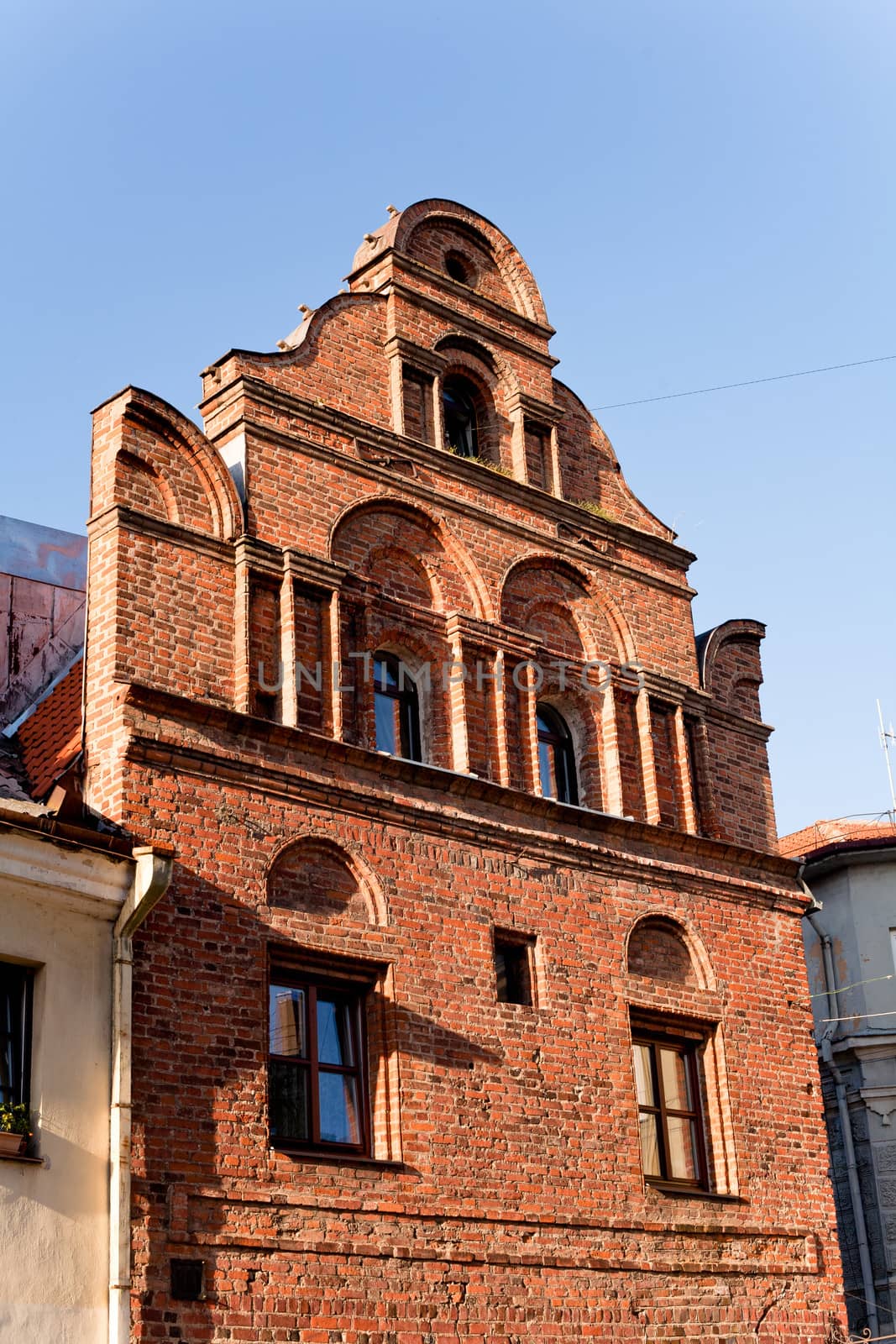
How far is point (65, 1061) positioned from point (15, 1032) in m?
0.39

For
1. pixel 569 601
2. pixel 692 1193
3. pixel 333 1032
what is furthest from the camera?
pixel 569 601

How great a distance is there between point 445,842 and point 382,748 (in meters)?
1.11

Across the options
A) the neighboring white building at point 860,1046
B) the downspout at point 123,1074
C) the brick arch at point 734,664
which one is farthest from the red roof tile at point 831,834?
the downspout at point 123,1074

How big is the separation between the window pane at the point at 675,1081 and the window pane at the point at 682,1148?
0.13m

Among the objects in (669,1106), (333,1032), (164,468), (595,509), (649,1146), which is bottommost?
(649,1146)

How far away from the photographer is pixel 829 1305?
1652cm

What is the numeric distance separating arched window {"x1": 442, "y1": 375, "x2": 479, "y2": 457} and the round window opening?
4.32 ft

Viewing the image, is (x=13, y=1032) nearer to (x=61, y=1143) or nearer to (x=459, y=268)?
(x=61, y=1143)

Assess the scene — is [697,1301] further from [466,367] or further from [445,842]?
[466,367]

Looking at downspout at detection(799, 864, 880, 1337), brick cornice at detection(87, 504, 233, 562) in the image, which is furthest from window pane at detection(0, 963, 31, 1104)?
downspout at detection(799, 864, 880, 1337)

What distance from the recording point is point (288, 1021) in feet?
44.8

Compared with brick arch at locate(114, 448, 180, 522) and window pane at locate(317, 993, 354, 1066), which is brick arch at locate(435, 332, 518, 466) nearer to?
brick arch at locate(114, 448, 180, 522)

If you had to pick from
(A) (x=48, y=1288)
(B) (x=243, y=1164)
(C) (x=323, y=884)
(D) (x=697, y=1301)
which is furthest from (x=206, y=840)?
(D) (x=697, y=1301)

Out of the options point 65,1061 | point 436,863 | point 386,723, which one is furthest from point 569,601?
point 65,1061
